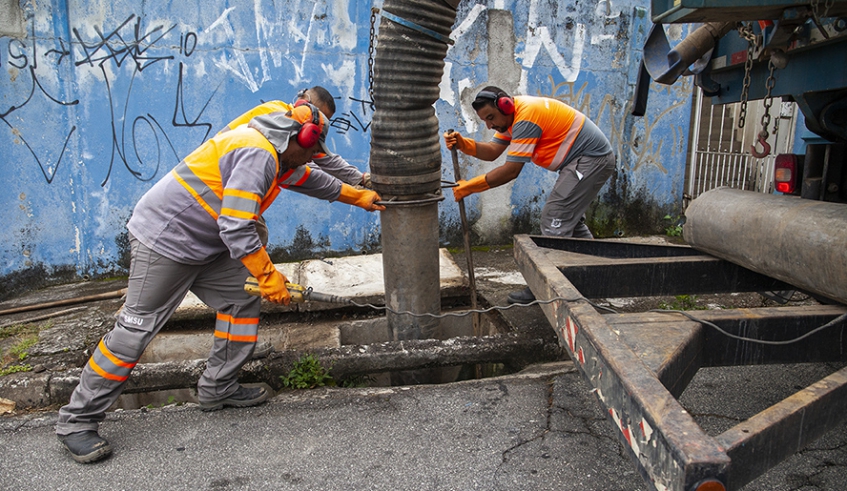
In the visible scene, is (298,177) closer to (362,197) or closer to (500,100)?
(362,197)

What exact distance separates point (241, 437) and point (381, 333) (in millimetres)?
1721

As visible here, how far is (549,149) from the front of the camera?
4359 mm

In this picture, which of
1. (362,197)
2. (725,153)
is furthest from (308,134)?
(725,153)

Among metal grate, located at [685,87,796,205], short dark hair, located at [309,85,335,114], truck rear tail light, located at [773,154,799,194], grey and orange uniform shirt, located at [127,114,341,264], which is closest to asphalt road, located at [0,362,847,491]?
grey and orange uniform shirt, located at [127,114,341,264]

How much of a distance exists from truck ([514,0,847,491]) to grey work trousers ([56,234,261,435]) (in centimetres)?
155

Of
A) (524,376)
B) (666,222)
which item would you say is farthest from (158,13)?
(666,222)

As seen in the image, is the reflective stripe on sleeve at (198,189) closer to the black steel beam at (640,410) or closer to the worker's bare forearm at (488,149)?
the black steel beam at (640,410)

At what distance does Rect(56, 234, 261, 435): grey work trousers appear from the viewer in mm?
2686

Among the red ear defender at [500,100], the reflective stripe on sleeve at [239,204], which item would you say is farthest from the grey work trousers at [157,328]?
the red ear defender at [500,100]

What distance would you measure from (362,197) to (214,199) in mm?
946

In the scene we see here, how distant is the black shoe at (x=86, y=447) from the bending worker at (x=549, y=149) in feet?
8.42

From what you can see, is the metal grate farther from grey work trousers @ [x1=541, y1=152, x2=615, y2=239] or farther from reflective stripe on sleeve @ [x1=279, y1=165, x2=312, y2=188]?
reflective stripe on sleeve @ [x1=279, y1=165, x2=312, y2=188]

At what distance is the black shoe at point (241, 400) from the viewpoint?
3.00 m

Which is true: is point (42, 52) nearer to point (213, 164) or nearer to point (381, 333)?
point (213, 164)
